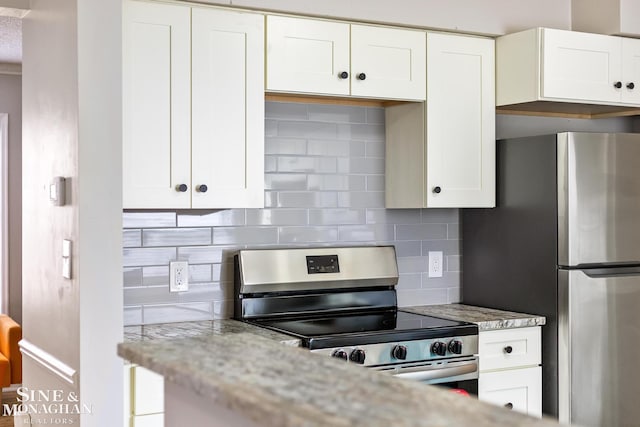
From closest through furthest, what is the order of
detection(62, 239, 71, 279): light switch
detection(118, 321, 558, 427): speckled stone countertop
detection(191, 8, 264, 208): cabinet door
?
detection(118, 321, 558, 427): speckled stone countertop, detection(62, 239, 71, 279): light switch, detection(191, 8, 264, 208): cabinet door

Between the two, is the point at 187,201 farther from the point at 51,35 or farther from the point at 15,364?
the point at 15,364

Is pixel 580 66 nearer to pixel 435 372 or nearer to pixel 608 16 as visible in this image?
pixel 608 16

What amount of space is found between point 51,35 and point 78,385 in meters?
1.37

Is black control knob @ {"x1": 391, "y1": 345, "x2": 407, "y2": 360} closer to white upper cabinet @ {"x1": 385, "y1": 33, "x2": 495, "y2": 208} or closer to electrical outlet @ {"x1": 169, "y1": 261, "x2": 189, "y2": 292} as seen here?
white upper cabinet @ {"x1": 385, "y1": 33, "x2": 495, "y2": 208}

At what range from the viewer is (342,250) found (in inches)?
144

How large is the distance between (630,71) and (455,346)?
1.59 metres

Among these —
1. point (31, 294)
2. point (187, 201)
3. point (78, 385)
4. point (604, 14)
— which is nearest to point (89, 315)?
point (78, 385)

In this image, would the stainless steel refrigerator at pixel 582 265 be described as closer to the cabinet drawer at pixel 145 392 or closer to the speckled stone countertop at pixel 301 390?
the cabinet drawer at pixel 145 392

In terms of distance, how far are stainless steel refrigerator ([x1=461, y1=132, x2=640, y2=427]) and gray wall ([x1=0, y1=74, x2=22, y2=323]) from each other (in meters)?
4.31

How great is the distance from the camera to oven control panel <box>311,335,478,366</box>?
3.06m

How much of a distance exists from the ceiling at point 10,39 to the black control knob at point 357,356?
2.85m

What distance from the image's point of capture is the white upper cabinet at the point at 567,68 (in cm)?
359

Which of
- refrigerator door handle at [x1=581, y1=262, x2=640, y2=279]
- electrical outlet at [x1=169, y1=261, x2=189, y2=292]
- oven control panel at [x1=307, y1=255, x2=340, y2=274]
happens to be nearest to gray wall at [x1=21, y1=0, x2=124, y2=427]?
electrical outlet at [x1=169, y1=261, x2=189, y2=292]

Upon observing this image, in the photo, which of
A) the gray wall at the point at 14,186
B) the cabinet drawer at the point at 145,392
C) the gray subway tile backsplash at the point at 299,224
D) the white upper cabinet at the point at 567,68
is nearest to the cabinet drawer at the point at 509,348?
the gray subway tile backsplash at the point at 299,224
